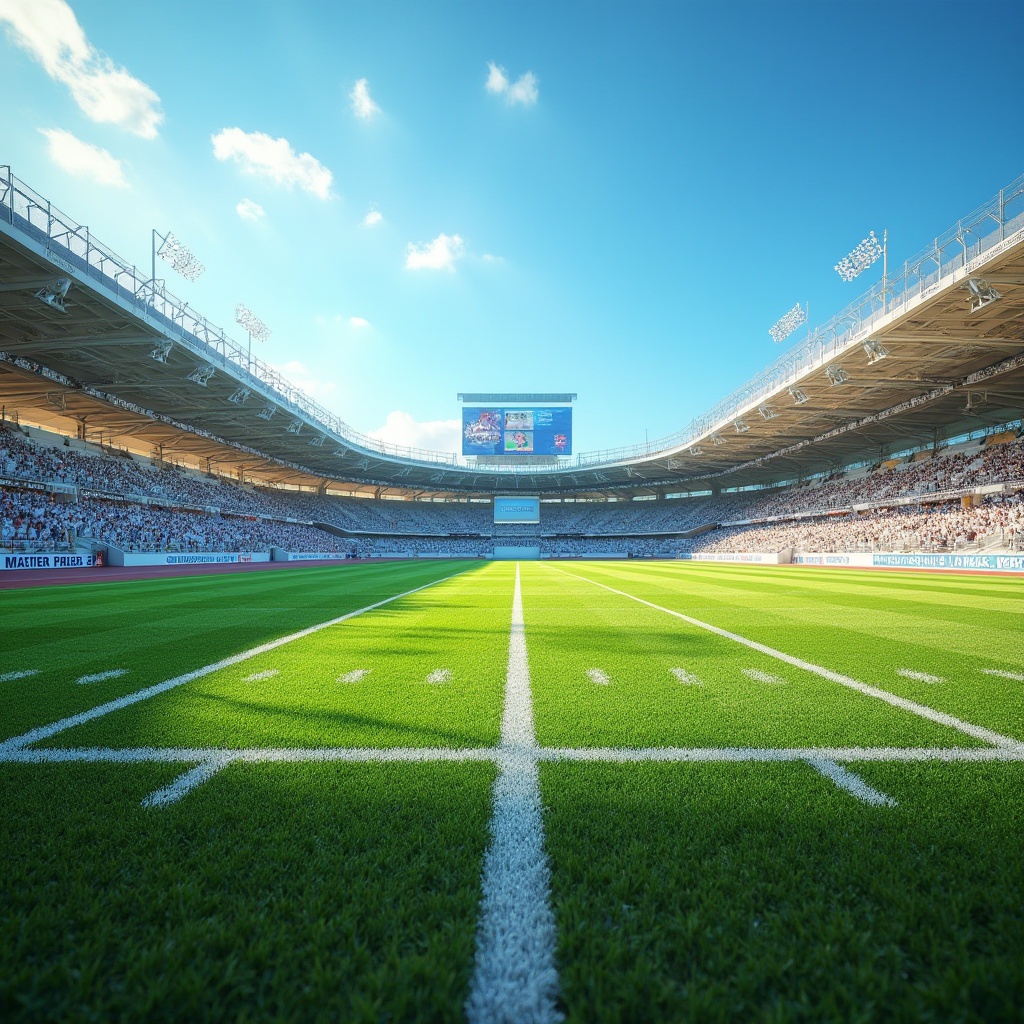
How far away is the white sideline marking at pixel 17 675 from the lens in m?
4.18

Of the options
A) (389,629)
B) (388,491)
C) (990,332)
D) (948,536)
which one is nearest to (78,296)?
(389,629)

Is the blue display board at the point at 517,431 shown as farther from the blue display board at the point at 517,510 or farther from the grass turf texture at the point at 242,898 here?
the grass turf texture at the point at 242,898

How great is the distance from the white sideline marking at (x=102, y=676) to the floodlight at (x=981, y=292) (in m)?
25.7

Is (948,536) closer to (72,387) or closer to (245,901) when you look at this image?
(245,901)

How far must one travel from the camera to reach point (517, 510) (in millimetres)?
61344

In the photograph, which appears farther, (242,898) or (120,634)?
(120,634)

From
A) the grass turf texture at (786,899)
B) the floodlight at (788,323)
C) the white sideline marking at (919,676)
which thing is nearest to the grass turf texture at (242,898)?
the grass turf texture at (786,899)

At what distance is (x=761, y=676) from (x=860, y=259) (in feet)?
104

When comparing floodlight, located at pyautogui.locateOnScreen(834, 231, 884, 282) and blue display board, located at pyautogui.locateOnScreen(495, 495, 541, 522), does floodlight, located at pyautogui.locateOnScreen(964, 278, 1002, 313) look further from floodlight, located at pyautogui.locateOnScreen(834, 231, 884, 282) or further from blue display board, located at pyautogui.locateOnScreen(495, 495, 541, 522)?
blue display board, located at pyautogui.locateOnScreen(495, 495, 541, 522)

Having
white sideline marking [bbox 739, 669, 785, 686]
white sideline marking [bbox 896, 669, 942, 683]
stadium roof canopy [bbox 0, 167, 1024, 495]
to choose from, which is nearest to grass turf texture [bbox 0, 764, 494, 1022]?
white sideline marking [bbox 739, 669, 785, 686]

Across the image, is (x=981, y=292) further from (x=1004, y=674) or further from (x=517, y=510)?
(x=517, y=510)

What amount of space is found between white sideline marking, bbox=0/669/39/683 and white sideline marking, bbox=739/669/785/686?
6.27 meters

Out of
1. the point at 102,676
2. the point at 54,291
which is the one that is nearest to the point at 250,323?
the point at 54,291

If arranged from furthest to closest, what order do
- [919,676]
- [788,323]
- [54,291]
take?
[788,323] → [54,291] → [919,676]
